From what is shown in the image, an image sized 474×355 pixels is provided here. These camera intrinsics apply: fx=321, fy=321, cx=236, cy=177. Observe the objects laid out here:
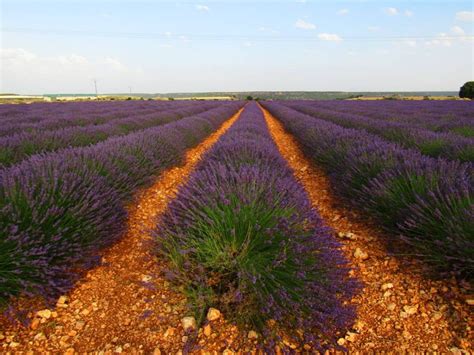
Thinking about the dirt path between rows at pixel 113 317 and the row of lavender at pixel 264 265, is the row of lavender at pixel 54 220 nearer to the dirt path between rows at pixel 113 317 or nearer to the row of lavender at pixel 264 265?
the dirt path between rows at pixel 113 317

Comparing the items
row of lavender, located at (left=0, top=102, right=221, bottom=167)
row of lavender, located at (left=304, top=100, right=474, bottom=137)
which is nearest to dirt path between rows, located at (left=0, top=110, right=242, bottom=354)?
row of lavender, located at (left=0, top=102, right=221, bottom=167)

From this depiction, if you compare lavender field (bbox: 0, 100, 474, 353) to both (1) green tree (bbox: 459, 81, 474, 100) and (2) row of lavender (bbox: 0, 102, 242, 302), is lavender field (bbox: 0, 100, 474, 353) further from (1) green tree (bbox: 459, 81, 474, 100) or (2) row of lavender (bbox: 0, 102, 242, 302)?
(1) green tree (bbox: 459, 81, 474, 100)

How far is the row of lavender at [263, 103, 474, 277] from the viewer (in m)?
2.01

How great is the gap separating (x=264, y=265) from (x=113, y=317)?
928 mm

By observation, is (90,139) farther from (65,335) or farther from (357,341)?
(357,341)

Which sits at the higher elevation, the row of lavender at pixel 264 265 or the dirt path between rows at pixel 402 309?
the row of lavender at pixel 264 265

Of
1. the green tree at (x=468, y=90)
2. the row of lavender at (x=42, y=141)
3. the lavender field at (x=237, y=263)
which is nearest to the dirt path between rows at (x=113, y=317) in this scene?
the lavender field at (x=237, y=263)

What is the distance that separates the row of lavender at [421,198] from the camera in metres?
2.01

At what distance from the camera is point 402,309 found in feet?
6.21

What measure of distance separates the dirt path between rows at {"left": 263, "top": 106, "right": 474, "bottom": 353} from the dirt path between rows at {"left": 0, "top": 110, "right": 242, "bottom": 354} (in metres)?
0.95

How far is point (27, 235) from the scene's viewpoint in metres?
1.81

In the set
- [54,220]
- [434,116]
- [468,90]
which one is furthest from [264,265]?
[468,90]

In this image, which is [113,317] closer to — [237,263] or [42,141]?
[237,263]

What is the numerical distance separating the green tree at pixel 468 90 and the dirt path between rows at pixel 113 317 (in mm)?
47170
